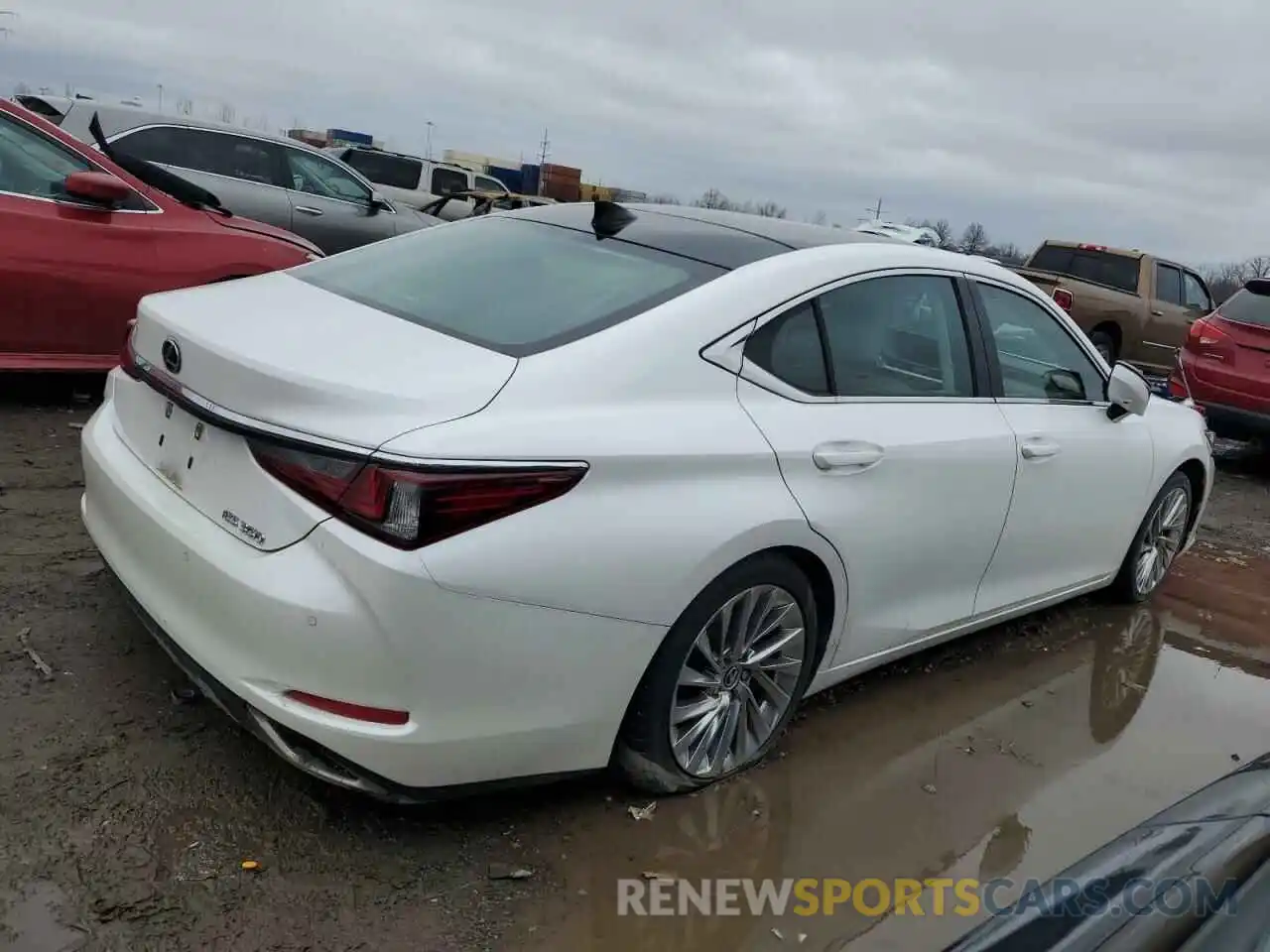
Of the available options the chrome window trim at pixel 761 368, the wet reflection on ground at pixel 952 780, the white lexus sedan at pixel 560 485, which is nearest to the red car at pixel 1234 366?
the wet reflection on ground at pixel 952 780

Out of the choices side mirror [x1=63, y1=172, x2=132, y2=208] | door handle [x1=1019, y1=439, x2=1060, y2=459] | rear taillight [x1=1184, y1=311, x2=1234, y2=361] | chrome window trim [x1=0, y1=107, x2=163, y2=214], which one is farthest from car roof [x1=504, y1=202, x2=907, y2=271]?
rear taillight [x1=1184, y1=311, x2=1234, y2=361]

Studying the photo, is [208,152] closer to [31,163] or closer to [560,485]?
[31,163]

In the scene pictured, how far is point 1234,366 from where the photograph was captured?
29.1ft

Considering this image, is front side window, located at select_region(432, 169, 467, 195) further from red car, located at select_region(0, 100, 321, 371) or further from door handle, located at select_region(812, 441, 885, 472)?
door handle, located at select_region(812, 441, 885, 472)

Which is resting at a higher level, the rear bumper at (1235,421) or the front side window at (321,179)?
the front side window at (321,179)

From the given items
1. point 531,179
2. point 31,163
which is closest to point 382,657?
point 31,163

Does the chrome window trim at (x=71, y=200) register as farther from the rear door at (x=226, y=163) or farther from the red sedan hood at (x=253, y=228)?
the rear door at (x=226, y=163)

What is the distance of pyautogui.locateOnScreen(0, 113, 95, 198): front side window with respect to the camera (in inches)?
200

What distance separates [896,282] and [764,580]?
121cm

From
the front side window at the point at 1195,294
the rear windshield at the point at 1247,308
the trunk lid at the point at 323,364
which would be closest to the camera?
the trunk lid at the point at 323,364

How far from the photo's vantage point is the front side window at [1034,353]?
3918 mm

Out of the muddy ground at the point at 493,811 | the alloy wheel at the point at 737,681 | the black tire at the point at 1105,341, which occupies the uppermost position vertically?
the black tire at the point at 1105,341

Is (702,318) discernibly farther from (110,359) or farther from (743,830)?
(110,359)

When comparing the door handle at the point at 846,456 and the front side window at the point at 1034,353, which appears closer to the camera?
the door handle at the point at 846,456
